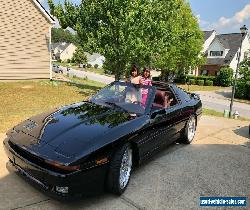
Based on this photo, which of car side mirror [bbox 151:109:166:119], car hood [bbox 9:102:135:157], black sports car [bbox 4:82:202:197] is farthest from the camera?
car side mirror [bbox 151:109:166:119]

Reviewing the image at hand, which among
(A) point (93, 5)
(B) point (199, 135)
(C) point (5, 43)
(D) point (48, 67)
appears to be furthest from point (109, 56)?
(B) point (199, 135)

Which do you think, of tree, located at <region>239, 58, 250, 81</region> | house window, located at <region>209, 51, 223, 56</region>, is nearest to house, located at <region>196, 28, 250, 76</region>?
house window, located at <region>209, 51, 223, 56</region>

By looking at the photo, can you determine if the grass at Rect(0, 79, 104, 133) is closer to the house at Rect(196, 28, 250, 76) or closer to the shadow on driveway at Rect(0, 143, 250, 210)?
the shadow on driveway at Rect(0, 143, 250, 210)

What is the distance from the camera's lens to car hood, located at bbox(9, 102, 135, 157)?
12.3ft

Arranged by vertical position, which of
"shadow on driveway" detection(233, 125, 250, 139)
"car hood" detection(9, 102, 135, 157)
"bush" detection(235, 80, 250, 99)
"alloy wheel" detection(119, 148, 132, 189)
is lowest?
"bush" detection(235, 80, 250, 99)

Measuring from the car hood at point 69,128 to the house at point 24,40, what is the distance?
14218 millimetres

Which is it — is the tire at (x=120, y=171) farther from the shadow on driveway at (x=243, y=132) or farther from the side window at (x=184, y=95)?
the shadow on driveway at (x=243, y=132)

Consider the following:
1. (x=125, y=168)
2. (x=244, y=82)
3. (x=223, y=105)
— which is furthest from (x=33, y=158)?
(x=244, y=82)

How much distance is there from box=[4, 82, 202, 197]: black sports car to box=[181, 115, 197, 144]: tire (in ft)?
2.32

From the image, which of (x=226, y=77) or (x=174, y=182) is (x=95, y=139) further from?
(x=226, y=77)

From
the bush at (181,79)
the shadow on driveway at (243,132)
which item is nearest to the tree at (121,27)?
A: the shadow on driveway at (243,132)

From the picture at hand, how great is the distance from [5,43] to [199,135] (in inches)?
550

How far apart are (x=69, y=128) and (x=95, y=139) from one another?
523 mm

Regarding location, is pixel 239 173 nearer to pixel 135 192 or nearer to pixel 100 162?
pixel 135 192
